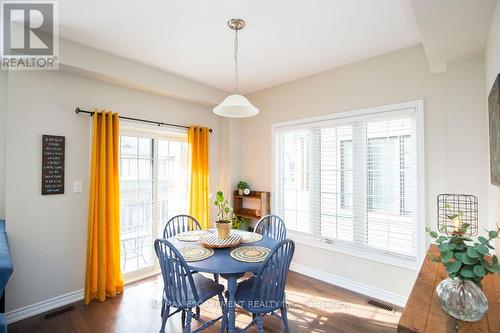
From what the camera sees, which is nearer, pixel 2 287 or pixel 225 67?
pixel 2 287

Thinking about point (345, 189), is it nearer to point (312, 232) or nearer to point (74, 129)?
point (312, 232)

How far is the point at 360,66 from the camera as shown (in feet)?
9.87

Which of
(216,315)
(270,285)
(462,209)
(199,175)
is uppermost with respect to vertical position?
(199,175)

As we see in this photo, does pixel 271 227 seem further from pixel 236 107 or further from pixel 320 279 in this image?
pixel 236 107

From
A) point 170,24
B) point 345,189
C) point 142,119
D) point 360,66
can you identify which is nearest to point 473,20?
point 360,66

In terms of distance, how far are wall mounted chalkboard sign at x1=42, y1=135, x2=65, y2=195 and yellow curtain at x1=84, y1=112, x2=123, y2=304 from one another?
0.28 meters

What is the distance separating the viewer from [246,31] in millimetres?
2369

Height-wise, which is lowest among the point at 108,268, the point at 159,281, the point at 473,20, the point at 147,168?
the point at 159,281

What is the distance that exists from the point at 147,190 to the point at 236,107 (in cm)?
198

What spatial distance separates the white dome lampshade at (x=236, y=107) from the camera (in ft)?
6.82

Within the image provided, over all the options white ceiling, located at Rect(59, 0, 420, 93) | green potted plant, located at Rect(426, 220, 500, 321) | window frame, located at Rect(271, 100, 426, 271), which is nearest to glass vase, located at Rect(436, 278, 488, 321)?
green potted plant, located at Rect(426, 220, 500, 321)

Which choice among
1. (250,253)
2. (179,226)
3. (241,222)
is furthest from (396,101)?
(179,226)

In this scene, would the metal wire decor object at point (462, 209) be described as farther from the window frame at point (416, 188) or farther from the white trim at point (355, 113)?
the white trim at point (355, 113)

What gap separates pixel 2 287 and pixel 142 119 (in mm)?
2279
